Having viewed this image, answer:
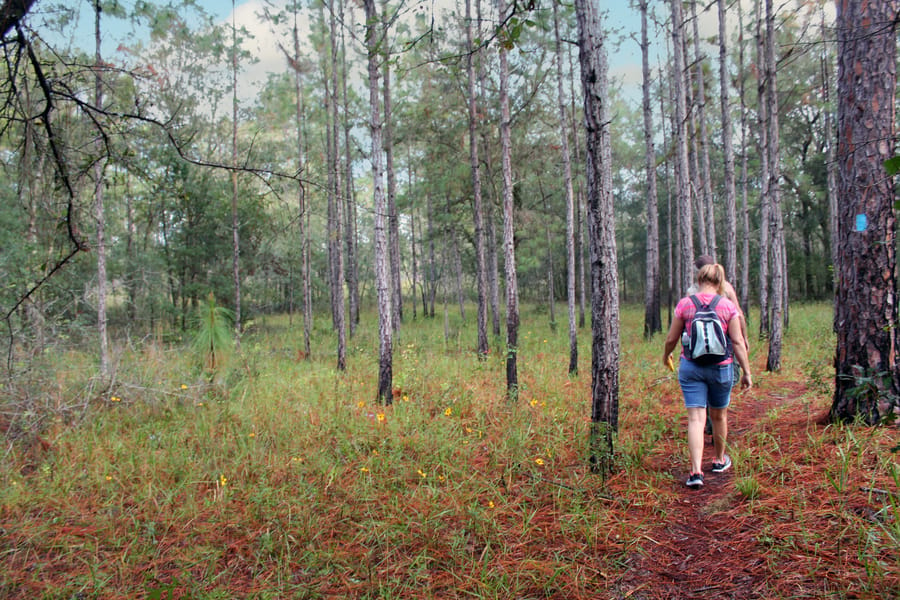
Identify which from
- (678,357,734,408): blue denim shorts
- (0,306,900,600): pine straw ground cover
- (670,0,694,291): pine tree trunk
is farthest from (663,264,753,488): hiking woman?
(670,0,694,291): pine tree trunk

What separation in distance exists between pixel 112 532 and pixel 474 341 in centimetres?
964

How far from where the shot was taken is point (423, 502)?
3291mm

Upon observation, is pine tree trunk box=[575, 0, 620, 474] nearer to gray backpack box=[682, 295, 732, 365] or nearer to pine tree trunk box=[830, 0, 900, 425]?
gray backpack box=[682, 295, 732, 365]

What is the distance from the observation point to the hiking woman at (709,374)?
334cm

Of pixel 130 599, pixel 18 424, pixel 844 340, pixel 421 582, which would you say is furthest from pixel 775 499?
pixel 18 424

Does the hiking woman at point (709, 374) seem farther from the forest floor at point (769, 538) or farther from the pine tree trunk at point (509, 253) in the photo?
the pine tree trunk at point (509, 253)

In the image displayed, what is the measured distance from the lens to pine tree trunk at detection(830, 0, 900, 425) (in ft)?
10.7

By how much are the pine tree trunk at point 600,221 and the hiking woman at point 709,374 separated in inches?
22.8

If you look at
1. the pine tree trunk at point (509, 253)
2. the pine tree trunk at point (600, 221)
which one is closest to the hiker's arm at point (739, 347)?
the pine tree trunk at point (600, 221)

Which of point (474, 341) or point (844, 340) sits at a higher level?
point (844, 340)

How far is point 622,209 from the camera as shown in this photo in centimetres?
2756

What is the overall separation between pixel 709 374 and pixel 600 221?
140 centimetres

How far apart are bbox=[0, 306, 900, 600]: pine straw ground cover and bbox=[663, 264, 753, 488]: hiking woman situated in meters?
0.21

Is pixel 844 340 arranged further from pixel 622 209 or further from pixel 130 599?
pixel 622 209
